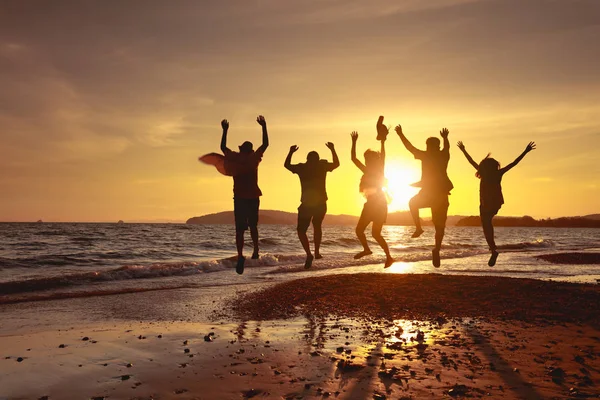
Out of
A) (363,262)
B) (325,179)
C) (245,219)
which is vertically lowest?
(363,262)

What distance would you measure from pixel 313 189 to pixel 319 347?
154 inches

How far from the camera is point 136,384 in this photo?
9664mm

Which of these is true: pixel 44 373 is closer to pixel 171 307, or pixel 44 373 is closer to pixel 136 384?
pixel 136 384

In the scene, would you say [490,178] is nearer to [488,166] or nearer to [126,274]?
[488,166]

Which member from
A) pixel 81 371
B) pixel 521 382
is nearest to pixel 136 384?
pixel 81 371

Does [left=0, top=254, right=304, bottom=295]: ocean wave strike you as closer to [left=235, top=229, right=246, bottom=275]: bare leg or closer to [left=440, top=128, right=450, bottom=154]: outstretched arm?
[left=235, top=229, right=246, bottom=275]: bare leg

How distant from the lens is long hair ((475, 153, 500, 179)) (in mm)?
12000

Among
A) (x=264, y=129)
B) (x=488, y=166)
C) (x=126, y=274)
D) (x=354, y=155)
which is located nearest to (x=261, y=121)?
(x=264, y=129)

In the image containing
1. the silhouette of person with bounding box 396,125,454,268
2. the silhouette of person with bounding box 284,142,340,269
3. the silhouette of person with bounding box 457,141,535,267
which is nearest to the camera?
the silhouette of person with bounding box 457,141,535,267

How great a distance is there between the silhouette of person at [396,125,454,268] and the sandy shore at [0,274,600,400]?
295 cm

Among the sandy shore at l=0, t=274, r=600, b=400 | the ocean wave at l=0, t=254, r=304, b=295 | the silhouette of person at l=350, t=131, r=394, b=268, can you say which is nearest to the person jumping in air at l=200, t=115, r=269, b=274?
the silhouette of person at l=350, t=131, r=394, b=268

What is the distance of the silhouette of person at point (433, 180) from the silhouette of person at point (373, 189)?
82cm

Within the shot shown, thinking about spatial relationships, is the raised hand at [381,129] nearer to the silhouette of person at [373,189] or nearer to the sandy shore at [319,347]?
the silhouette of person at [373,189]

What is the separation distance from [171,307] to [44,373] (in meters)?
8.82
